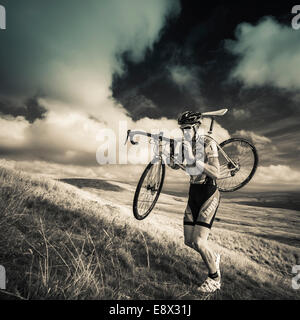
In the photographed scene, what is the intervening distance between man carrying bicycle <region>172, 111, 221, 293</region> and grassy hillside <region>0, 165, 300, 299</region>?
671mm

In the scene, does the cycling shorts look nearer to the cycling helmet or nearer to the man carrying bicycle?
the man carrying bicycle

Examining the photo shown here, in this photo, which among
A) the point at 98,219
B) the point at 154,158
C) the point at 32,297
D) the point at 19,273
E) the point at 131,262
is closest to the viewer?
the point at 32,297

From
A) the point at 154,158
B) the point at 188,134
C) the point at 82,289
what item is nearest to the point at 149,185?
the point at 154,158

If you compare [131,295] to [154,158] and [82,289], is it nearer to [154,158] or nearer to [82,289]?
[82,289]

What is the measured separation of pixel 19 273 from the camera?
310 centimetres

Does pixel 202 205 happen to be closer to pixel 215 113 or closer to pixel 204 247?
pixel 204 247

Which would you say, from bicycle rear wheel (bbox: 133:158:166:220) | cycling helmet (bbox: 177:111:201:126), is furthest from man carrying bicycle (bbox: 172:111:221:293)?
bicycle rear wheel (bbox: 133:158:166:220)

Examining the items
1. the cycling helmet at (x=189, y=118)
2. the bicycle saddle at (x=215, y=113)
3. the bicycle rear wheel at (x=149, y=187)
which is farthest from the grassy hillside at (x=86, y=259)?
the bicycle saddle at (x=215, y=113)

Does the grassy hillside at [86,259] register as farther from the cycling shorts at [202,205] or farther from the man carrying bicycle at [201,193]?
the cycling shorts at [202,205]

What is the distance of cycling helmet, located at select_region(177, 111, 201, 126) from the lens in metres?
4.89

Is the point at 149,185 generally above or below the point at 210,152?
below

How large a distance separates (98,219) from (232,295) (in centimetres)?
379

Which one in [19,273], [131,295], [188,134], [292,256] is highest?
[188,134]

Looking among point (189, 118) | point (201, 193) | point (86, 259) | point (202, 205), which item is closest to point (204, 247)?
point (202, 205)
